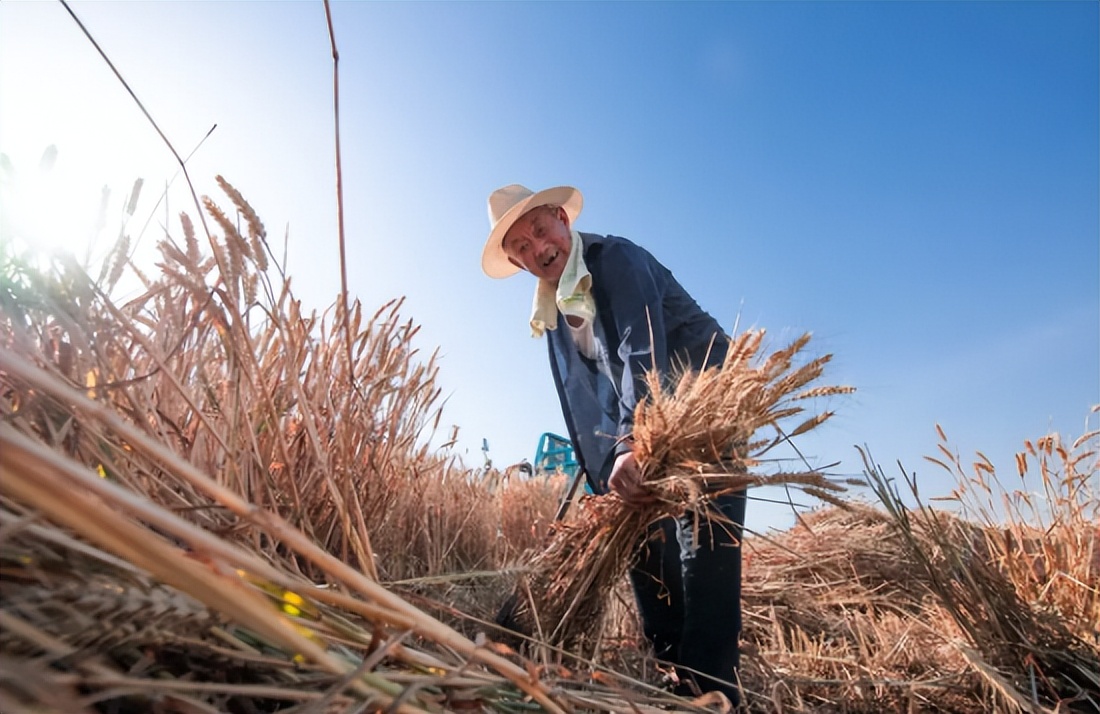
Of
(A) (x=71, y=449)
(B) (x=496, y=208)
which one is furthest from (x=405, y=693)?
(B) (x=496, y=208)

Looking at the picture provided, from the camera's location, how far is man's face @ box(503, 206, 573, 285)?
2070 millimetres

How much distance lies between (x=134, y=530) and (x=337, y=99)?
0.55m

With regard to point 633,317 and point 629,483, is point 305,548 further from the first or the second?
point 633,317

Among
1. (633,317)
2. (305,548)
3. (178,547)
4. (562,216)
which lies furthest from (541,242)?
(305,548)

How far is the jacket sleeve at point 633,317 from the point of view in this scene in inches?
65.0

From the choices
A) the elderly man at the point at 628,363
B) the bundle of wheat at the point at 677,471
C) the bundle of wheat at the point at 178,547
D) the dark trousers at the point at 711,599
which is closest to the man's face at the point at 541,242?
the elderly man at the point at 628,363

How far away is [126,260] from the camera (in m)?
0.76

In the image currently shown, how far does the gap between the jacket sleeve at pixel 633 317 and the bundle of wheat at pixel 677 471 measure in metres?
0.09

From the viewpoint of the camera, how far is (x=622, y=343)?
176 cm

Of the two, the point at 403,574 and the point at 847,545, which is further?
the point at 847,545

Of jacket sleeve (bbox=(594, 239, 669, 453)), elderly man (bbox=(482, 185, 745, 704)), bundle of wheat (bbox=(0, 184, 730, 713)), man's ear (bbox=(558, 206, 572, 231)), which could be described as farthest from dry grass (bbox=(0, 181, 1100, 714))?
man's ear (bbox=(558, 206, 572, 231))

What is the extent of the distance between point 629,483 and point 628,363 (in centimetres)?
40

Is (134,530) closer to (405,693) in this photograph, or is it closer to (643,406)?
(405,693)

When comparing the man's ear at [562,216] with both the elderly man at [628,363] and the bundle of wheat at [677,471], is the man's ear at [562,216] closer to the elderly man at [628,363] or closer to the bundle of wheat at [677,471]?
the elderly man at [628,363]
